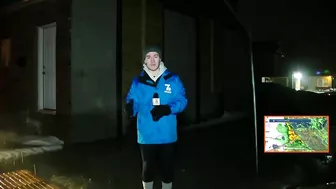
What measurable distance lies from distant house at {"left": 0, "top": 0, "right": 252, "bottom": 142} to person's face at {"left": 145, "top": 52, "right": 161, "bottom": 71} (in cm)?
30

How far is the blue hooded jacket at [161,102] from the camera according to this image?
3.67 meters

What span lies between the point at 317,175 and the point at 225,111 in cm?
141

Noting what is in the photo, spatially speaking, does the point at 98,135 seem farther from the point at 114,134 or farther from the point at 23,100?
the point at 23,100

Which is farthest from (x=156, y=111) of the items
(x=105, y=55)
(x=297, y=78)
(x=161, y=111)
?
(x=105, y=55)

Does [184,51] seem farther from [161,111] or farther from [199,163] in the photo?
[199,163]

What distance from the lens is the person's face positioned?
147 inches

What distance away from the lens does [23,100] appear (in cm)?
645

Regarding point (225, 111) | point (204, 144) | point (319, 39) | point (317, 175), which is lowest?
point (317, 175)

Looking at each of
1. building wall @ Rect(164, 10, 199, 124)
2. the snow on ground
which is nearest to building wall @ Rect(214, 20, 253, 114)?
building wall @ Rect(164, 10, 199, 124)

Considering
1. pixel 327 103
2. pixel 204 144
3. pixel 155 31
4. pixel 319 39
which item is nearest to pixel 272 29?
pixel 319 39

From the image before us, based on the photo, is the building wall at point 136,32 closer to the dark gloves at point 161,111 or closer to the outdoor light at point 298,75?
the dark gloves at point 161,111
